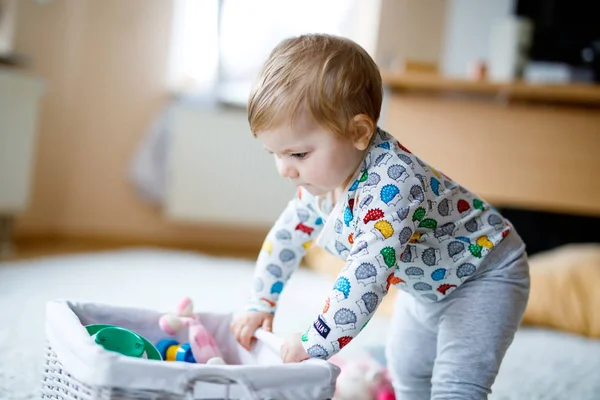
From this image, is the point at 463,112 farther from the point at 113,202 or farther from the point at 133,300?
the point at 113,202

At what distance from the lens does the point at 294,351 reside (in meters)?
0.82

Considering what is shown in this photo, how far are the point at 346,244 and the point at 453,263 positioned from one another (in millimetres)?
144

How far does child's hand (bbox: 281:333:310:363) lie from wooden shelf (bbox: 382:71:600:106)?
1.62 m

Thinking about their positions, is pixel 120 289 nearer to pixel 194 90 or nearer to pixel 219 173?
pixel 219 173

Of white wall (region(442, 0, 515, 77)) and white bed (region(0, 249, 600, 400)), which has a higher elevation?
white wall (region(442, 0, 515, 77))

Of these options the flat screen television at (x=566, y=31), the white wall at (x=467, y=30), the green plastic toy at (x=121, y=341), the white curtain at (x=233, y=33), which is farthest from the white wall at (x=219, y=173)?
the green plastic toy at (x=121, y=341)

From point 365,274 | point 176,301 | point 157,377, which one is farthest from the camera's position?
point 176,301

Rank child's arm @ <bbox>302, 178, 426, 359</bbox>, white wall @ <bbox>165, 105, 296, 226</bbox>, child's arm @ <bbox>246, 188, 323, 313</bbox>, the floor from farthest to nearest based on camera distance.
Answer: white wall @ <bbox>165, 105, 296, 226</bbox> → the floor → child's arm @ <bbox>246, 188, 323, 313</bbox> → child's arm @ <bbox>302, 178, 426, 359</bbox>

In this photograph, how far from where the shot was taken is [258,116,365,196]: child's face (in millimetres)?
839

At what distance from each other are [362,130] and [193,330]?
36 cm

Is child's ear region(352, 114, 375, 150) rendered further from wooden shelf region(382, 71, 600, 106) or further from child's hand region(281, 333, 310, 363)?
wooden shelf region(382, 71, 600, 106)

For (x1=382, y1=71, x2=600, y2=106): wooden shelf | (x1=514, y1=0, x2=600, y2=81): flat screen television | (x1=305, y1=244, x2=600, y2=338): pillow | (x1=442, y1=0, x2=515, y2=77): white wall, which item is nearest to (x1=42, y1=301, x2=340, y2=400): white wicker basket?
(x1=305, y1=244, x2=600, y2=338): pillow

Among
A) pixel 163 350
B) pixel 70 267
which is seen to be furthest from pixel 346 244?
pixel 70 267

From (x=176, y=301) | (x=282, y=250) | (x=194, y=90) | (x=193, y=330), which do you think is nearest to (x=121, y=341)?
(x=193, y=330)
